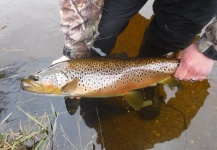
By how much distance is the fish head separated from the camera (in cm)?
205

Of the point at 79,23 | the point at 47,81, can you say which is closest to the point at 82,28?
the point at 79,23

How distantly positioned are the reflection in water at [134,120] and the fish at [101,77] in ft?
0.72

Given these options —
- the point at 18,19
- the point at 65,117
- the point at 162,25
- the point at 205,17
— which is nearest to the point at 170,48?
the point at 162,25

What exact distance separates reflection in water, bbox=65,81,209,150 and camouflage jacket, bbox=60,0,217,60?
49 cm

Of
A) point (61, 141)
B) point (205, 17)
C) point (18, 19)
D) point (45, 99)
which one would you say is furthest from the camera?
point (18, 19)

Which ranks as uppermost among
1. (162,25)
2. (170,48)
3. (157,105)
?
(162,25)

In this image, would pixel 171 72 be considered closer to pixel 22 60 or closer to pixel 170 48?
pixel 170 48

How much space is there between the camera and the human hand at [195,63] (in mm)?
2008

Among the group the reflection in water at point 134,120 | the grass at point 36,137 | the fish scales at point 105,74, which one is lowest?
the reflection in water at point 134,120

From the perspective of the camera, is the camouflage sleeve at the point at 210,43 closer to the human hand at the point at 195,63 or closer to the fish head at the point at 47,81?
the human hand at the point at 195,63

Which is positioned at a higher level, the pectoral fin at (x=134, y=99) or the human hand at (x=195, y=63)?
the human hand at (x=195, y=63)

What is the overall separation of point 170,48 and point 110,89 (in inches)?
32.3

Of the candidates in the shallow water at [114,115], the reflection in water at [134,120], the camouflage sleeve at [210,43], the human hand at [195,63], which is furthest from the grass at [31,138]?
the camouflage sleeve at [210,43]

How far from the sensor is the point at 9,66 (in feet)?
9.51
